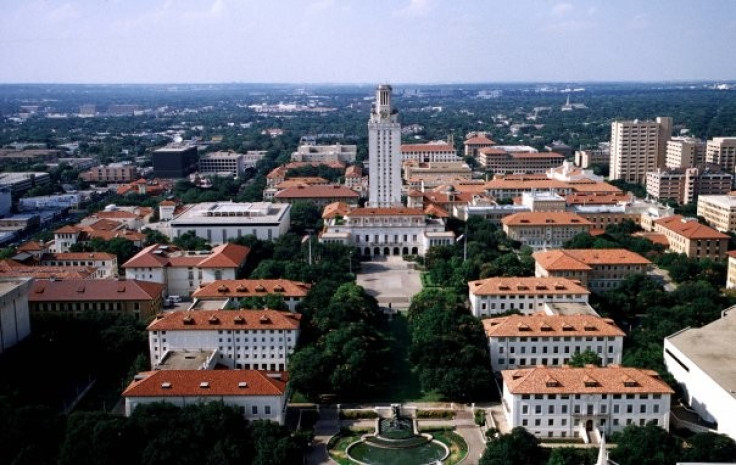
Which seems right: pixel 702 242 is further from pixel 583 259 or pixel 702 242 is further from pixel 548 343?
pixel 548 343

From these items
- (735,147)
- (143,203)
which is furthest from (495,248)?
(735,147)

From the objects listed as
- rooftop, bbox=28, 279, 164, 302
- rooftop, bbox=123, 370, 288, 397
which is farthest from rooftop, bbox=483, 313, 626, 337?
rooftop, bbox=28, 279, 164, 302

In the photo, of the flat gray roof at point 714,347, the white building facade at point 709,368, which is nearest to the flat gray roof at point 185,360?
the white building facade at point 709,368

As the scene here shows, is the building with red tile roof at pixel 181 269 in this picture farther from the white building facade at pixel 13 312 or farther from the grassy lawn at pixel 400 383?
the grassy lawn at pixel 400 383

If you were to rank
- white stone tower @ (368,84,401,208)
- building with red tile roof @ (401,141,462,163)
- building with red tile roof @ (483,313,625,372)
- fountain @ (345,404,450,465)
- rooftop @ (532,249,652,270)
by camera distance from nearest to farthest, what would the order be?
fountain @ (345,404,450,465) → building with red tile roof @ (483,313,625,372) → rooftop @ (532,249,652,270) → white stone tower @ (368,84,401,208) → building with red tile roof @ (401,141,462,163)

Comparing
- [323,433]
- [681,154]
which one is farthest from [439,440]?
[681,154]

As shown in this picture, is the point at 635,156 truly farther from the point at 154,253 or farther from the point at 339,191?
the point at 154,253

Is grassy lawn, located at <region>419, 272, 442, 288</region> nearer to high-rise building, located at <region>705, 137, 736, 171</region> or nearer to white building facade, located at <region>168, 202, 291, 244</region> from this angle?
white building facade, located at <region>168, 202, 291, 244</region>
